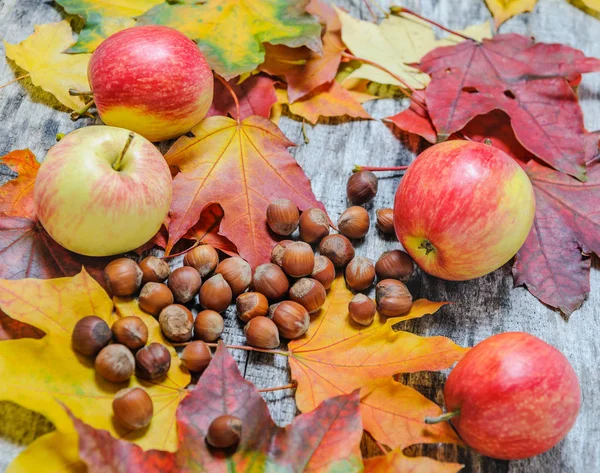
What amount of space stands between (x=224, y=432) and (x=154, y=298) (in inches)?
11.6

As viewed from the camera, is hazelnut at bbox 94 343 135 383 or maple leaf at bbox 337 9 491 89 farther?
maple leaf at bbox 337 9 491 89

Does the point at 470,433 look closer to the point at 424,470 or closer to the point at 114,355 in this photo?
the point at 424,470

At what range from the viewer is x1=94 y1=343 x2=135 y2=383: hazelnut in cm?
95

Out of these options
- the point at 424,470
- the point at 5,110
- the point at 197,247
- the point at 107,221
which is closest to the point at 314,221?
the point at 197,247

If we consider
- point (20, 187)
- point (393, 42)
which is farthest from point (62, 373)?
point (393, 42)

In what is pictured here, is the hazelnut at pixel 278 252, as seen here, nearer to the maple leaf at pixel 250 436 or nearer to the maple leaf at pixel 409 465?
the maple leaf at pixel 250 436

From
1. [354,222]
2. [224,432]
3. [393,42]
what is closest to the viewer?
[224,432]

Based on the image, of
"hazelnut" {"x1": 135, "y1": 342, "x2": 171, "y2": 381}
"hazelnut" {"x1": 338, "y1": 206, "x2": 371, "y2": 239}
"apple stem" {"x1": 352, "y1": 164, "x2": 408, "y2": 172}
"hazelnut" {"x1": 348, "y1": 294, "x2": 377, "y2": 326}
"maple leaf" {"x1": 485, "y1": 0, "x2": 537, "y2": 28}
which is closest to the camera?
"hazelnut" {"x1": 135, "y1": 342, "x2": 171, "y2": 381}

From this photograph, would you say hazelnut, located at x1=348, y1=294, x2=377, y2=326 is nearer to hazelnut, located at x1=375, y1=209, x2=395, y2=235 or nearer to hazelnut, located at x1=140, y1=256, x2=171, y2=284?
hazelnut, located at x1=375, y1=209, x2=395, y2=235

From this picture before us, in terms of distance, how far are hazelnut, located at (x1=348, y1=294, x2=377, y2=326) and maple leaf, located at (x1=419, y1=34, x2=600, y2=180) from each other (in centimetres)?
41

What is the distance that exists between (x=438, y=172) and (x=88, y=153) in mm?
608

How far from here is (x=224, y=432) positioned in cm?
89

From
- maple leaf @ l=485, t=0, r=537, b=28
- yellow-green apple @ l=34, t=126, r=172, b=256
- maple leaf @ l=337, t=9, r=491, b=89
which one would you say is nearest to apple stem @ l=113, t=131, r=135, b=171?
yellow-green apple @ l=34, t=126, r=172, b=256

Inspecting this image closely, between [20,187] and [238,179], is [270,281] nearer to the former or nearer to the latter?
[238,179]
